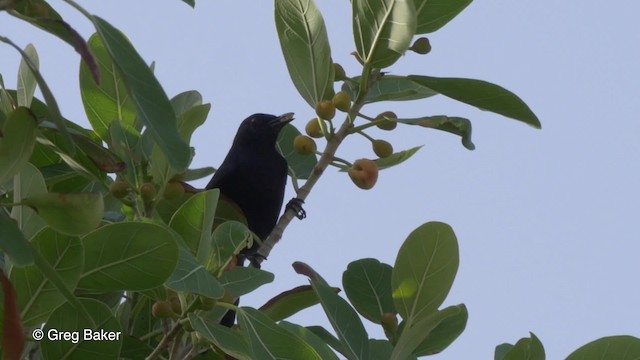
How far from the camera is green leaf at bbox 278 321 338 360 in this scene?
240 cm

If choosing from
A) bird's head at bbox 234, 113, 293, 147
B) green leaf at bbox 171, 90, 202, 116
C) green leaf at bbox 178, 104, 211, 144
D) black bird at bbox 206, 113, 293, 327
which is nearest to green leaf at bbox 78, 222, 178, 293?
green leaf at bbox 178, 104, 211, 144

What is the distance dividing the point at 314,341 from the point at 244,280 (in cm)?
22

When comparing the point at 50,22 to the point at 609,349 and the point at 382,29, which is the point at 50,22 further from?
the point at 609,349

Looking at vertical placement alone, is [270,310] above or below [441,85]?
below

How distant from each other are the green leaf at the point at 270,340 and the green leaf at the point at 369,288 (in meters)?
0.45

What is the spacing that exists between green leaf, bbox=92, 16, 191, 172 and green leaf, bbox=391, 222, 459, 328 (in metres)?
0.92

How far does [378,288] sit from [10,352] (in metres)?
1.20

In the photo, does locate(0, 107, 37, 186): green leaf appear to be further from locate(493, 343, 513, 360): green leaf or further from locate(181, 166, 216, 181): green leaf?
locate(493, 343, 513, 360): green leaf

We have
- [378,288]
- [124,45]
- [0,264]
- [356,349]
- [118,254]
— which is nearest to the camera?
[124,45]

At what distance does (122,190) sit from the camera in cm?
264

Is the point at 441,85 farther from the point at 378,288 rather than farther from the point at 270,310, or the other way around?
the point at 270,310

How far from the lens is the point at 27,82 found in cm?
257

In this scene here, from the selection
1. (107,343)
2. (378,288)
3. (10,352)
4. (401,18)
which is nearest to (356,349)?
(378,288)

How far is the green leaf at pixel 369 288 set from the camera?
276cm
